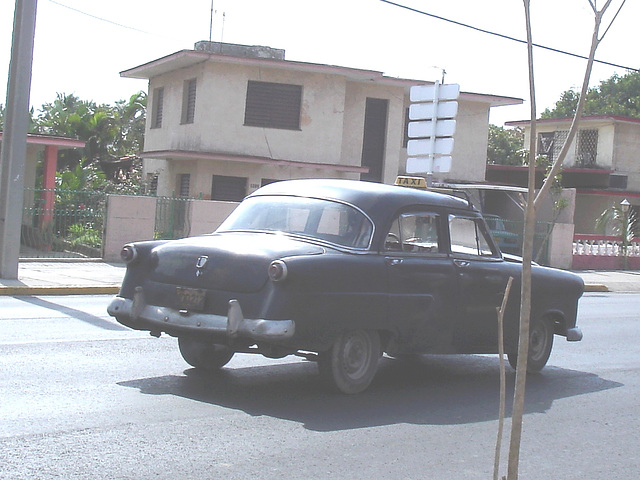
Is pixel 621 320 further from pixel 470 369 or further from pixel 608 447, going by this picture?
pixel 608 447

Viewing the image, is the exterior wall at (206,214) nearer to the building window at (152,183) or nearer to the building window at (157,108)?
the building window at (157,108)

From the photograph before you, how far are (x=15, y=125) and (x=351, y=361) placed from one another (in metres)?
10.3

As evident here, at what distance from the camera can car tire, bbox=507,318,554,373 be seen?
31.0 ft

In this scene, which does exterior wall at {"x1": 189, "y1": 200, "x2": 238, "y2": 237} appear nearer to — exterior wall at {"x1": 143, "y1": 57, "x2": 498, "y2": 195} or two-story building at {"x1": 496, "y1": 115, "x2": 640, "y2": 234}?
exterior wall at {"x1": 143, "y1": 57, "x2": 498, "y2": 195}

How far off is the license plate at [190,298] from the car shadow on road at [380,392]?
72 cm

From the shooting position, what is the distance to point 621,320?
15453mm

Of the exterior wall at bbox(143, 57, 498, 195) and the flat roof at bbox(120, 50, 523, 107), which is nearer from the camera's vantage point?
the flat roof at bbox(120, 50, 523, 107)

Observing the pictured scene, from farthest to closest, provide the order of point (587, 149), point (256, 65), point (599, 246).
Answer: point (587, 149)
point (599, 246)
point (256, 65)

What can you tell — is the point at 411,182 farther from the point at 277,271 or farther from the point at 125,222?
the point at 125,222

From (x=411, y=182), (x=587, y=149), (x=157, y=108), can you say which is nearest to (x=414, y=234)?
(x=411, y=182)

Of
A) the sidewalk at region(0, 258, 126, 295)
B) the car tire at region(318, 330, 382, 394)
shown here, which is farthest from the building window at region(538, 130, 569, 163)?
the car tire at region(318, 330, 382, 394)

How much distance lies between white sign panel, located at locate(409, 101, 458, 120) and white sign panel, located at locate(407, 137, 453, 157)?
0.41m

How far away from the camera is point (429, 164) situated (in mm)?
15953

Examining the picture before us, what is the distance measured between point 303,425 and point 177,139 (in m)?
24.3
